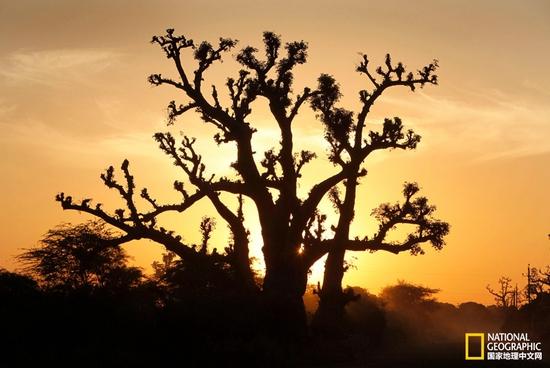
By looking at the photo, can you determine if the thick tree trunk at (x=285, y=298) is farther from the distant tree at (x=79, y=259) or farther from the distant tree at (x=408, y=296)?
the distant tree at (x=408, y=296)

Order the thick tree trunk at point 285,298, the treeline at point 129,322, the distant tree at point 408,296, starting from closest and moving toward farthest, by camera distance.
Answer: the treeline at point 129,322 → the thick tree trunk at point 285,298 → the distant tree at point 408,296

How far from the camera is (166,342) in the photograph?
21062 mm

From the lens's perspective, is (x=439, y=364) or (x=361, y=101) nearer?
(x=439, y=364)

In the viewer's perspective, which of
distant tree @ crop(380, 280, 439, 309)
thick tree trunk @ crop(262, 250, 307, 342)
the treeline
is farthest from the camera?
distant tree @ crop(380, 280, 439, 309)

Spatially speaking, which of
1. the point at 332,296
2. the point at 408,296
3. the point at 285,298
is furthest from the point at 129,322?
the point at 408,296

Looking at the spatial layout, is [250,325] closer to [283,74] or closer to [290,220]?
[290,220]

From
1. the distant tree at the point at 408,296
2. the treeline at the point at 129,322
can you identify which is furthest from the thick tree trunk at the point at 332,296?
the distant tree at the point at 408,296

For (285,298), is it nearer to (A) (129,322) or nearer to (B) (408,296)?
(A) (129,322)

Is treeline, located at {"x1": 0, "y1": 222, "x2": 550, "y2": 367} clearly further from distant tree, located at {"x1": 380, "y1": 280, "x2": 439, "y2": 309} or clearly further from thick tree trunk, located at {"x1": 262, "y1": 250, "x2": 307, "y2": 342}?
distant tree, located at {"x1": 380, "y1": 280, "x2": 439, "y2": 309}

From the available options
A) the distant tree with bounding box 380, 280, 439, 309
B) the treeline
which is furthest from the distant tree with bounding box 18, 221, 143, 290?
the distant tree with bounding box 380, 280, 439, 309

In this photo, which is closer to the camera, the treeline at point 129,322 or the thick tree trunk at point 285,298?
the treeline at point 129,322

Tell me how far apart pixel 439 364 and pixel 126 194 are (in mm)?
14990

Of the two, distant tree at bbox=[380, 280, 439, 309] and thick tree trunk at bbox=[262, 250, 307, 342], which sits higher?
distant tree at bbox=[380, 280, 439, 309]

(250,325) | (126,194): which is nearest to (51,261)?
(126,194)
